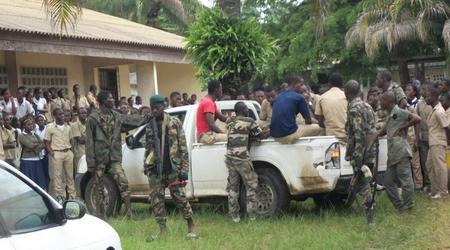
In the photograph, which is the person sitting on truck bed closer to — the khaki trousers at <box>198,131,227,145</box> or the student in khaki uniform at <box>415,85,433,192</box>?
the khaki trousers at <box>198,131,227,145</box>

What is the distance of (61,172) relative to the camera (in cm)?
1120

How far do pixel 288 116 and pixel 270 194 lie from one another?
1031 mm

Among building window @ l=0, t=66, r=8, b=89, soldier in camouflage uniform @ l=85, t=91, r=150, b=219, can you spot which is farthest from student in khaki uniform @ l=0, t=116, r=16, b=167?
building window @ l=0, t=66, r=8, b=89

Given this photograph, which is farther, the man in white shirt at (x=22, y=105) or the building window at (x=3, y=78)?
the building window at (x=3, y=78)

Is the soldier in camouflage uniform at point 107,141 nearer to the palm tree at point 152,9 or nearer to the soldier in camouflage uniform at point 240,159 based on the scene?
the soldier in camouflage uniform at point 240,159

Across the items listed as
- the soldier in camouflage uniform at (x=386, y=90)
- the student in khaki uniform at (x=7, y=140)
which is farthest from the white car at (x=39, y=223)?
the student in khaki uniform at (x=7, y=140)

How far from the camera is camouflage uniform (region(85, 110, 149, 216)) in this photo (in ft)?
28.5

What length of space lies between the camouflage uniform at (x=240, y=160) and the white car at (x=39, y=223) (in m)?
3.79

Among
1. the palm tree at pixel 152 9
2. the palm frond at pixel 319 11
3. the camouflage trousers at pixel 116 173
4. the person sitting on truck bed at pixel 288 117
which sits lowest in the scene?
the camouflage trousers at pixel 116 173

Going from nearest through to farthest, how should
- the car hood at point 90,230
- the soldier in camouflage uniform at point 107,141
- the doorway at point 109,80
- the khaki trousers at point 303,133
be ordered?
1. the car hood at point 90,230
2. the khaki trousers at point 303,133
3. the soldier in camouflage uniform at point 107,141
4. the doorway at point 109,80

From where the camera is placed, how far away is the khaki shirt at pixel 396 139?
320 inches

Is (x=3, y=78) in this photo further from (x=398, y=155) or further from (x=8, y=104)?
(x=398, y=155)

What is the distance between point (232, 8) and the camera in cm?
1138

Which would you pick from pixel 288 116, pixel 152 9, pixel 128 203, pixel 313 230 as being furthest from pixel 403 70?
pixel 152 9
